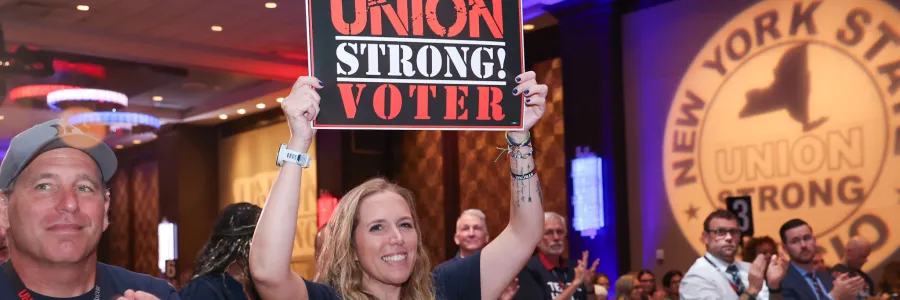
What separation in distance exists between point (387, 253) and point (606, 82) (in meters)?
7.68

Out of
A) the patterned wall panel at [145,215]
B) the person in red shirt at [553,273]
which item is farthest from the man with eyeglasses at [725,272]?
the patterned wall panel at [145,215]

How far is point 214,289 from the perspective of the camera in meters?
2.99

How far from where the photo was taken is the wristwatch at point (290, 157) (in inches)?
79.5

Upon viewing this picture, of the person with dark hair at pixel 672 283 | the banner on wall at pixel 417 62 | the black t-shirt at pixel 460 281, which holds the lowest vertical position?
the person with dark hair at pixel 672 283

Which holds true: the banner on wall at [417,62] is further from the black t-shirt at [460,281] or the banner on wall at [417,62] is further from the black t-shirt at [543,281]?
the black t-shirt at [543,281]

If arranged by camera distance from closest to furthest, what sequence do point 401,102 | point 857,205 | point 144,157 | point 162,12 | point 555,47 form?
point 401,102
point 857,205
point 162,12
point 555,47
point 144,157

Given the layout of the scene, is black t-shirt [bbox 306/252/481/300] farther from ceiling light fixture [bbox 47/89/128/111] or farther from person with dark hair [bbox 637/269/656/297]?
ceiling light fixture [bbox 47/89/128/111]

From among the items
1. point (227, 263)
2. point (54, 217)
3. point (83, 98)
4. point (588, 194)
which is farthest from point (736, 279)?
point (83, 98)

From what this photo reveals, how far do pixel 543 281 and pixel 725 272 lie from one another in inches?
38.3

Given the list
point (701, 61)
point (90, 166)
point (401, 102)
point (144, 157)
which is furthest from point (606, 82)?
point (144, 157)

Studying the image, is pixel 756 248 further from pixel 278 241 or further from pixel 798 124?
pixel 278 241

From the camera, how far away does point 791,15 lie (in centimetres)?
831

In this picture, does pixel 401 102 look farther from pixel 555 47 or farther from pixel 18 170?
pixel 555 47

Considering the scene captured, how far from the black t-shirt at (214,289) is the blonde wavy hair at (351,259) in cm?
68
